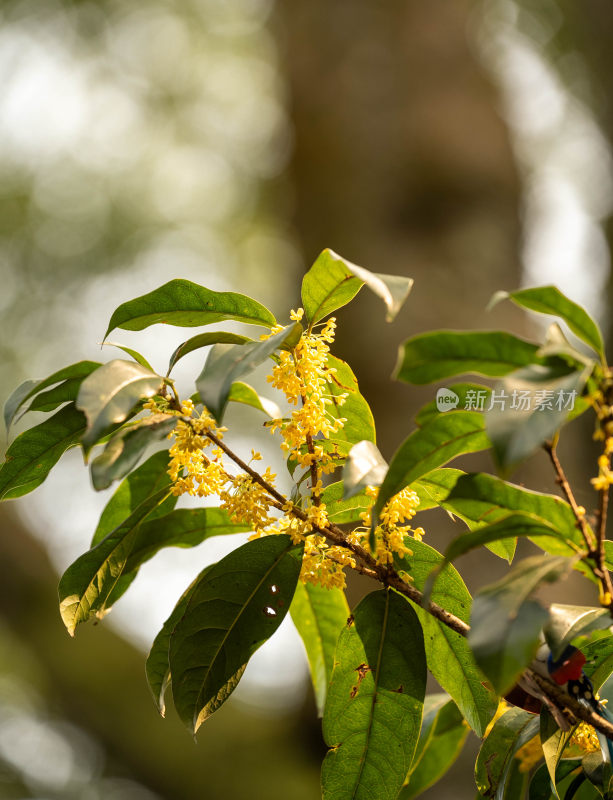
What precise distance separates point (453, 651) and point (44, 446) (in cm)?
45

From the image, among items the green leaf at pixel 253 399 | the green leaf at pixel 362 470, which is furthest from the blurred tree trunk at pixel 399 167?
the green leaf at pixel 362 470

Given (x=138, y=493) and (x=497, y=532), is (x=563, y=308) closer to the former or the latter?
(x=497, y=532)

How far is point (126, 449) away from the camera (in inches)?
21.8

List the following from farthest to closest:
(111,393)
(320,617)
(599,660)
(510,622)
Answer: (320,617) < (599,660) < (111,393) < (510,622)

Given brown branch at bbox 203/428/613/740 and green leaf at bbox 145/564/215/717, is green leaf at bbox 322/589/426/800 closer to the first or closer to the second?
brown branch at bbox 203/428/613/740

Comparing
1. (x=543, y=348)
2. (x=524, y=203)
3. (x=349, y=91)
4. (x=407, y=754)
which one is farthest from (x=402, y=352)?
(x=349, y=91)

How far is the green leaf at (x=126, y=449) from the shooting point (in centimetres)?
53

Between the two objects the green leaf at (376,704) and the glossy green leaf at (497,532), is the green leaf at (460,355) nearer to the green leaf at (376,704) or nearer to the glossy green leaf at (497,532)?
the glossy green leaf at (497,532)

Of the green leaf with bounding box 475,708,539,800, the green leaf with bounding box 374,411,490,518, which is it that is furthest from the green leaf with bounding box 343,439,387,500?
the green leaf with bounding box 475,708,539,800

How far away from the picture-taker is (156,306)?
2.32ft

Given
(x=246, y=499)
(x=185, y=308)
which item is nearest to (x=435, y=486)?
(x=246, y=499)

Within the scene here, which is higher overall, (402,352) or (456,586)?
(402,352)

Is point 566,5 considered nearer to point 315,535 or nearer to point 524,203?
point 524,203

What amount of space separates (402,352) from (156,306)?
32 centimetres
